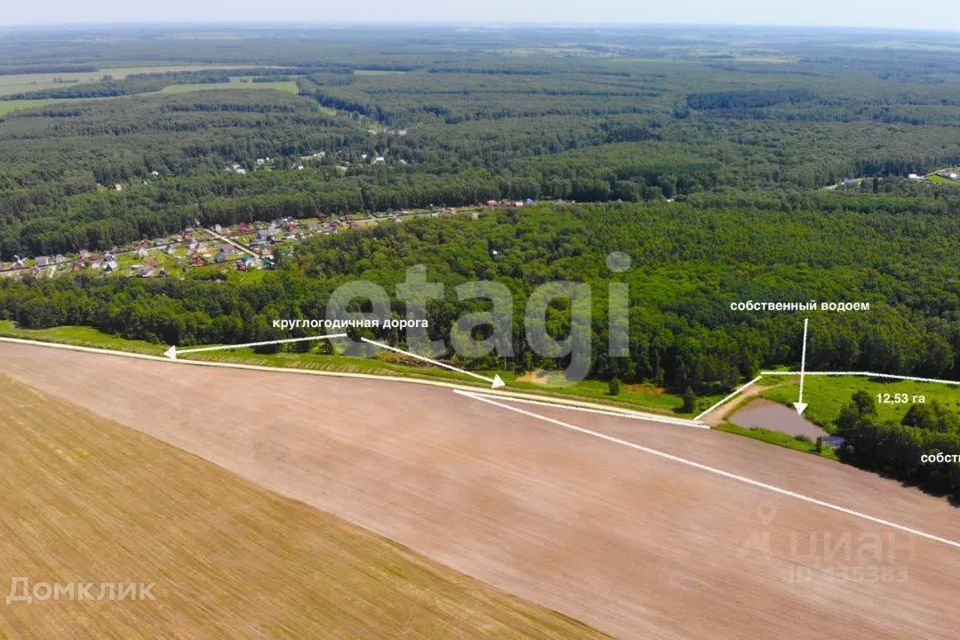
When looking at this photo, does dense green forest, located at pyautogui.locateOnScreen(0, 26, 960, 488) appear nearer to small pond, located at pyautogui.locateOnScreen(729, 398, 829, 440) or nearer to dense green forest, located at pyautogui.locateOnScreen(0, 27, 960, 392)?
dense green forest, located at pyautogui.locateOnScreen(0, 27, 960, 392)

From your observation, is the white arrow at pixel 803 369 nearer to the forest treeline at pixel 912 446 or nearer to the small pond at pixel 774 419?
the small pond at pixel 774 419

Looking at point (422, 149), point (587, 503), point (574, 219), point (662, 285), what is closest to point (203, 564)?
point (587, 503)

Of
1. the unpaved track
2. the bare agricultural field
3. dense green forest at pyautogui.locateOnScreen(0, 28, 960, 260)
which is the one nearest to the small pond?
the unpaved track

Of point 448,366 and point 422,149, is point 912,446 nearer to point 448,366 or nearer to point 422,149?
point 448,366

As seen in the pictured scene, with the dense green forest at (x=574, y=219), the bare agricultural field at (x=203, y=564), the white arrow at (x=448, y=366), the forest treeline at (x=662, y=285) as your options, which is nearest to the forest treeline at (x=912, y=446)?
the dense green forest at (x=574, y=219)

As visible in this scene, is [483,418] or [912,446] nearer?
[912,446]

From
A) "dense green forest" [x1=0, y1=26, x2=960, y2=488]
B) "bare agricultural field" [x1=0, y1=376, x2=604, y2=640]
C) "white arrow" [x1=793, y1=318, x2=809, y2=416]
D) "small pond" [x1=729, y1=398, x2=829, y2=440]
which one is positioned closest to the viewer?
"bare agricultural field" [x1=0, y1=376, x2=604, y2=640]
